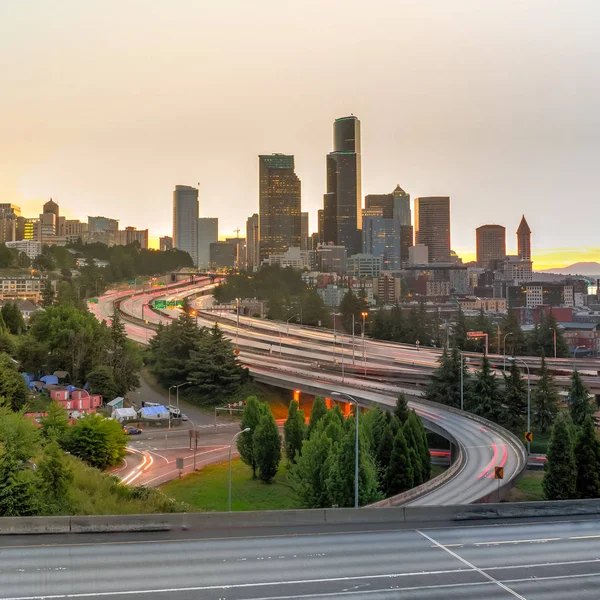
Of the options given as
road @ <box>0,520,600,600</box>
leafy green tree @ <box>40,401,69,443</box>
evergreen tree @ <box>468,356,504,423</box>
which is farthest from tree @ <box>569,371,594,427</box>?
leafy green tree @ <box>40,401,69,443</box>

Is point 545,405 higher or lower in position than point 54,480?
lower

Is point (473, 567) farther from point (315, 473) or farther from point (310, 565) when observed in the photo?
point (315, 473)

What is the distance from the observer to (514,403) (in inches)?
2366

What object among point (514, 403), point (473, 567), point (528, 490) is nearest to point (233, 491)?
point (528, 490)

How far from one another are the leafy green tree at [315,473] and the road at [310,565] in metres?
13.6

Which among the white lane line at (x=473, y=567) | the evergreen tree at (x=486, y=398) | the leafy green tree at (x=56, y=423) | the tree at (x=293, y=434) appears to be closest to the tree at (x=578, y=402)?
the evergreen tree at (x=486, y=398)

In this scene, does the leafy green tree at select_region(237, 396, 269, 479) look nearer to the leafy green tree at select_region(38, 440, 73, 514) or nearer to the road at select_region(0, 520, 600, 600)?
the leafy green tree at select_region(38, 440, 73, 514)

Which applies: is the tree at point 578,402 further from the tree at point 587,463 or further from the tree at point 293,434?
the tree at point 293,434

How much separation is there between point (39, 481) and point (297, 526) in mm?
11379

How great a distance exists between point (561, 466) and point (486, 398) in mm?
23047

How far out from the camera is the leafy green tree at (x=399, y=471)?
4181cm

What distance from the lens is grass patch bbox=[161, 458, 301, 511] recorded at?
44.9 metres

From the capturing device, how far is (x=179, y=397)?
257 feet

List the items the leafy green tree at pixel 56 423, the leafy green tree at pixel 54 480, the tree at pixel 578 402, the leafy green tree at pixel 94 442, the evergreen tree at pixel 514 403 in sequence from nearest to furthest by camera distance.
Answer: the leafy green tree at pixel 54 480, the leafy green tree at pixel 56 423, the leafy green tree at pixel 94 442, the tree at pixel 578 402, the evergreen tree at pixel 514 403
